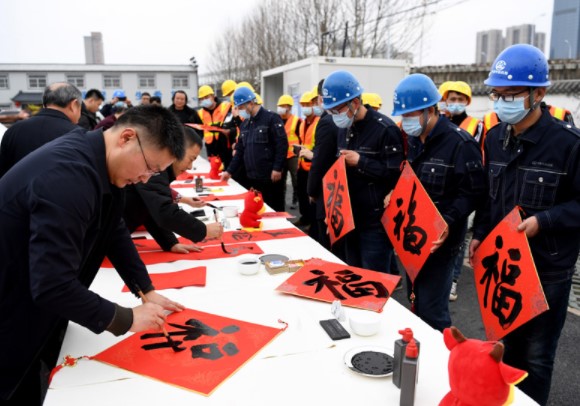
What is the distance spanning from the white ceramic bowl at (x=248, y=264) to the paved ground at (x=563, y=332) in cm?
170

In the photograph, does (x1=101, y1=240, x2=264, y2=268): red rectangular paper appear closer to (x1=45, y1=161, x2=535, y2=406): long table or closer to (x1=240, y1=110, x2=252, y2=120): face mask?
(x1=45, y1=161, x2=535, y2=406): long table

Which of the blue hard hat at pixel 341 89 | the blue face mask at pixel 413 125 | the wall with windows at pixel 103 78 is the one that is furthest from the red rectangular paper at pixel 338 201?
the wall with windows at pixel 103 78

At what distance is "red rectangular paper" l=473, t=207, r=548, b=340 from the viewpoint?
1.65 m

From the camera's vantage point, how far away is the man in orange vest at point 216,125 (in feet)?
21.8

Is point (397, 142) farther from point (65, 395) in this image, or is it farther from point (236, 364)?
point (65, 395)

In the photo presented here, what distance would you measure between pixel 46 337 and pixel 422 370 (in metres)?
1.16

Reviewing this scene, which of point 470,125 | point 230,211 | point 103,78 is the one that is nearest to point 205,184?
point 230,211

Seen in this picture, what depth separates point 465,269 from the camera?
4270mm

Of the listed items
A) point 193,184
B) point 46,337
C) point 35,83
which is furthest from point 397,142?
point 35,83

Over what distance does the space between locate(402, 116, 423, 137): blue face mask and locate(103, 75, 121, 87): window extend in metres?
44.3

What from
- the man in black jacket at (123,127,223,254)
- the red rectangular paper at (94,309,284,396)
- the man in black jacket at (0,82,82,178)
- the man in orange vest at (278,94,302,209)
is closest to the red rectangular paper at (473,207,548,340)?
the red rectangular paper at (94,309,284,396)

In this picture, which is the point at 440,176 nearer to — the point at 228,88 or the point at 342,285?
the point at 342,285

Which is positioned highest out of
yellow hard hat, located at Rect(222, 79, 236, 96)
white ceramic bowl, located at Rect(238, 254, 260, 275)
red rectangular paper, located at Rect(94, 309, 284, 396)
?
yellow hard hat, located at Rect(222, 79, 236, 96)

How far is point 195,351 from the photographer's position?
4.62 feet
